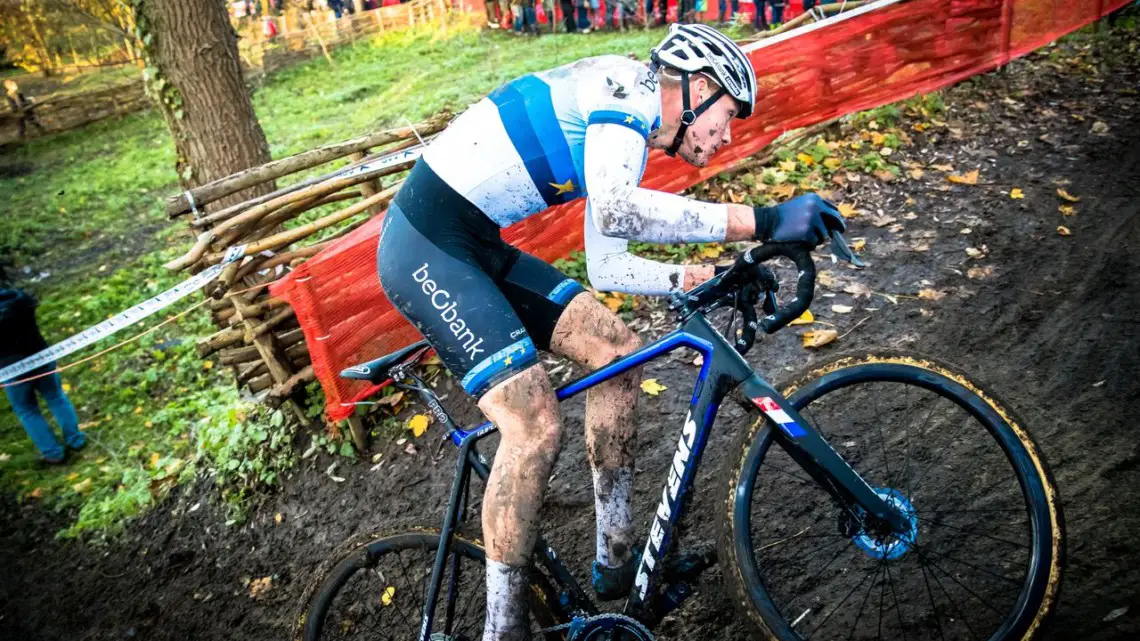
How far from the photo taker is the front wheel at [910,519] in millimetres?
2137

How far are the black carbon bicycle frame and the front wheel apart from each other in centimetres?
8

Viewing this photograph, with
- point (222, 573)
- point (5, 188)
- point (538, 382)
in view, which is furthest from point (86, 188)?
point (538, 382)

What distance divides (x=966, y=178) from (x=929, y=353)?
275 centimetres

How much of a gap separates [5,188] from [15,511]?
11.6 metres

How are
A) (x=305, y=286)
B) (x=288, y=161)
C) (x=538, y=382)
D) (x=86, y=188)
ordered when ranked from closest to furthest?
(x=538, y=382) → (x=305, y=286) → (x=288, y=161) → (x=86, y=188)

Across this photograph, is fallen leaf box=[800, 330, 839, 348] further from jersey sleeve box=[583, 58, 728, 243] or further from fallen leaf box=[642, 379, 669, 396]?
jersey sleeve box=[583, 58, 728, 243]

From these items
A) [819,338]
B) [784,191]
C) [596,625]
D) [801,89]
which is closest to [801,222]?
[596,625]

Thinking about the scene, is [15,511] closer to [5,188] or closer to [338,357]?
[338,357]

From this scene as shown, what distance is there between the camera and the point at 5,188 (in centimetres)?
1432

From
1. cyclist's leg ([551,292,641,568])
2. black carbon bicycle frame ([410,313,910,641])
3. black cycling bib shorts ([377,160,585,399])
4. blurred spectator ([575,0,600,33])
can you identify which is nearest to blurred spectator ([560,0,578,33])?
blurred spectator ([575,0,600,33])

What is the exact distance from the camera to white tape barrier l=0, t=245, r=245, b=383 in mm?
4723

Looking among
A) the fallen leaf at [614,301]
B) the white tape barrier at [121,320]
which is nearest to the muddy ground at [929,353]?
the fallen leaf at [614,301]

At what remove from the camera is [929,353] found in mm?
3848

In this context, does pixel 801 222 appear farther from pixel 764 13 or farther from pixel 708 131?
pixel 764 13
